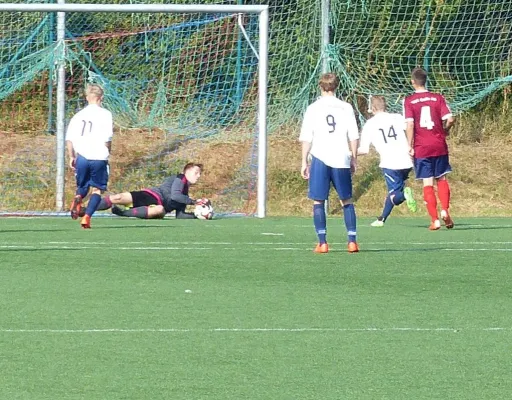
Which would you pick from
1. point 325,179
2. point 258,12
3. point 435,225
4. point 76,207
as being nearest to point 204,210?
point 76,207

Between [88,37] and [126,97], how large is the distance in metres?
1.21

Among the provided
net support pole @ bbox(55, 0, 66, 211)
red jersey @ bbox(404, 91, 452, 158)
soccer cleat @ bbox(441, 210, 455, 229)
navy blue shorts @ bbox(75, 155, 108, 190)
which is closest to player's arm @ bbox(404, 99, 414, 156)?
red jersey @ bbox(404, 91, 452, 158)

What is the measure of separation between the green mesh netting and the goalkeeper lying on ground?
1.86 metres

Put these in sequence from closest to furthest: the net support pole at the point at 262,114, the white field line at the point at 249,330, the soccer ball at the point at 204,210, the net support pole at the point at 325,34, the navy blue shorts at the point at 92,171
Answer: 1. the white field line at the point at 249,330
2. the navy blue shorts at the point at 92,171
3. the soccer ball at the point at 204,210
4. the net support pole at the point at 262,114
5. the net support pole at the point at 325,34

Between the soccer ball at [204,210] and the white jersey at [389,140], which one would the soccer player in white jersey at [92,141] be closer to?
the soccer ball at [204,210]

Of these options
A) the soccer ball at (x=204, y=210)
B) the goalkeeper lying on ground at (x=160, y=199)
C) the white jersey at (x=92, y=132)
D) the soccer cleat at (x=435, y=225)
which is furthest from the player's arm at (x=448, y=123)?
the white jersey at (x=92, y=132)

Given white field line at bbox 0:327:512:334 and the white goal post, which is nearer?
white field line at bbox 0:327:512:334

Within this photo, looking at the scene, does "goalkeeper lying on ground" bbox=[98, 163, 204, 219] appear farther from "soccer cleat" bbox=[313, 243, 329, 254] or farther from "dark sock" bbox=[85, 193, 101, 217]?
"soccer cleat" bbox=[313, 243, 329, 254]

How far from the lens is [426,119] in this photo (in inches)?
622

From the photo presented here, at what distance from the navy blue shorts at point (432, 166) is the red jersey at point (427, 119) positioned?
53mm

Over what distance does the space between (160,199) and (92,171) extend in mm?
1860

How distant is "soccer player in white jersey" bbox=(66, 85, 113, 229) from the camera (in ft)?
53.3

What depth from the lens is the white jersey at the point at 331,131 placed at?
12.6 meters

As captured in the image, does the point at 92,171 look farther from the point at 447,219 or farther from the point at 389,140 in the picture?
the point at 447,219
